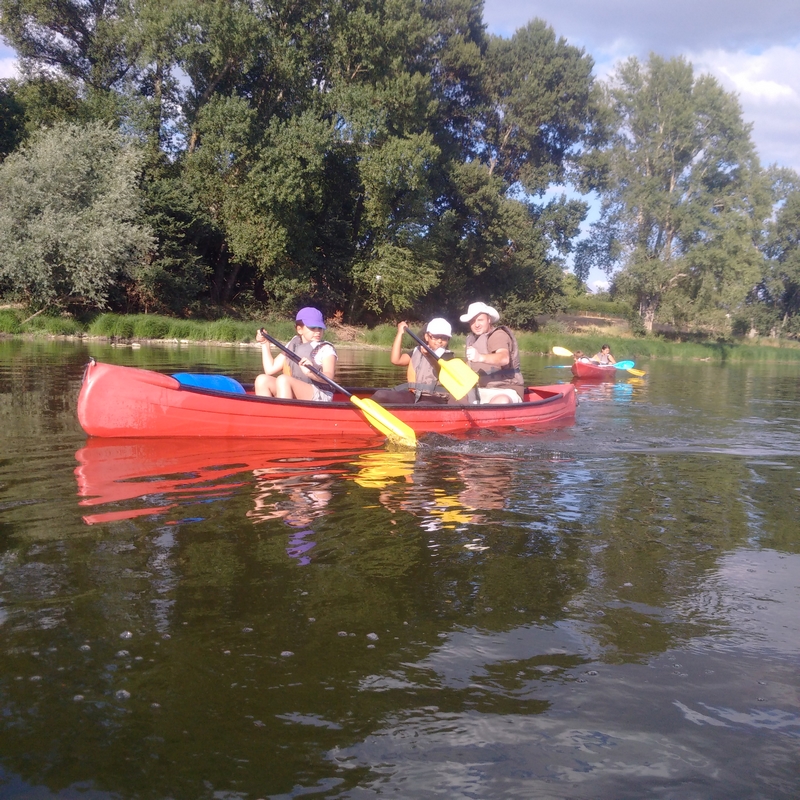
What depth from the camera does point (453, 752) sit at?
2410 millimetres

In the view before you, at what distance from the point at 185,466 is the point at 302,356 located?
6.55ft

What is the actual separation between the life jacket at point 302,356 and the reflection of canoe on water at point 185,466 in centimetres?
69

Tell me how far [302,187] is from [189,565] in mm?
24835

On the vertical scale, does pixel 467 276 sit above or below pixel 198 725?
above

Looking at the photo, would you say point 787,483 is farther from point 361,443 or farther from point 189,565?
point 189,565

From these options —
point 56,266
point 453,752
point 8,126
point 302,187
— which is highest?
point 8,126

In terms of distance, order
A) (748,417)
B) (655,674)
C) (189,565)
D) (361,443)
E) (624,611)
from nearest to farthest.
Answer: (655,674) < (624,611) < (189,565) < (361,443) < (748,417)

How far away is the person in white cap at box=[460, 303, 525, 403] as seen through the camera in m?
8.96

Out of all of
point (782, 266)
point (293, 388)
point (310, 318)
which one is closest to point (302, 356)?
point (293, 388)

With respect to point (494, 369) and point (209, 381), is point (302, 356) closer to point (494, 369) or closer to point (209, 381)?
point (209, 381)

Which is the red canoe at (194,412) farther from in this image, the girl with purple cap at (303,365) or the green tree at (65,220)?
the green tree at (65,220)

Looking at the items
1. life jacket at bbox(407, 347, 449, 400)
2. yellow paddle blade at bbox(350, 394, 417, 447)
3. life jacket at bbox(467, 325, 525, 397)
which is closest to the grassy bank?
life jacket at bbox(467, 325, 525, 397)

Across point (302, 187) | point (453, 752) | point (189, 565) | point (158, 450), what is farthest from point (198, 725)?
point (302, 187)

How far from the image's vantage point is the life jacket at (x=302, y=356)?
7.70 metres
